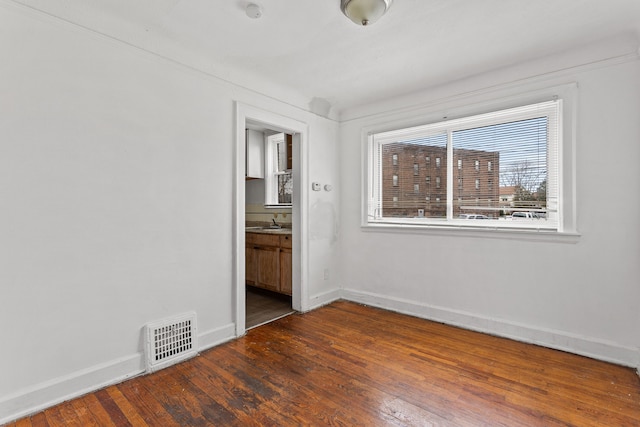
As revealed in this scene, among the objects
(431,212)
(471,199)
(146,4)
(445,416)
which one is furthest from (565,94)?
(146,4)

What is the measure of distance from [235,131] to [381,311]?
248 cm

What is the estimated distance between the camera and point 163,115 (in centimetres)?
239

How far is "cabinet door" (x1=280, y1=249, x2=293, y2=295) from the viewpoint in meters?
3.87

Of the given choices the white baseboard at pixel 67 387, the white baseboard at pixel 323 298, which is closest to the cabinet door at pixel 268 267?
the white baseboard at pixel 323 298

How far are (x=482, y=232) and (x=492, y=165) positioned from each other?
25.5 inches

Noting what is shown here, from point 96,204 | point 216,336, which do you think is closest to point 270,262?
point 216,336

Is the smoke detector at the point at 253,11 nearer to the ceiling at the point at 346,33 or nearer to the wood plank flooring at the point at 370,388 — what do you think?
the ceiling at the point at 346,33

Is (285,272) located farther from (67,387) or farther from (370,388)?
(67,387)

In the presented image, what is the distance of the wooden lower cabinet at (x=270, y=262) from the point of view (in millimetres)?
3914

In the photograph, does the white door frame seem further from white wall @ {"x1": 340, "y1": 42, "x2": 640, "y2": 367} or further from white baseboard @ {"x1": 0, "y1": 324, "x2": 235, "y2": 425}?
white wall @ {"x1": 340, "y1": 42, "x2": 640, "y2": 367}

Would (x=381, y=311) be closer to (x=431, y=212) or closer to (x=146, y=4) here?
(x=431, y=212)

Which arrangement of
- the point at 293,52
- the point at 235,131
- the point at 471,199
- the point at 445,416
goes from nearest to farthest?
1. the point at 445,416
2. the point at 293,52
3. the point at 235,131
4. the point at 471,199

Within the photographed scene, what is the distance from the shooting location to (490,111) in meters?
2.99

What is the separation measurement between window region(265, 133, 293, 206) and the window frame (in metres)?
1.52
